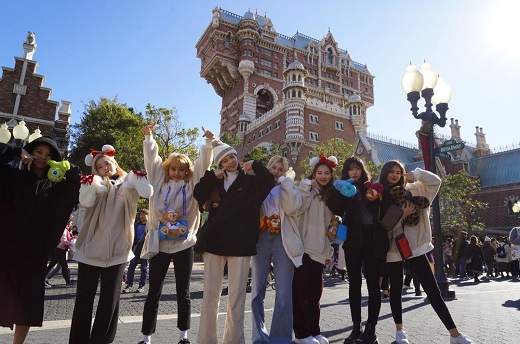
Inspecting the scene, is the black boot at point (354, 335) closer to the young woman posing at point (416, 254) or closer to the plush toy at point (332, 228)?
the young woman posing at point (416, 254)

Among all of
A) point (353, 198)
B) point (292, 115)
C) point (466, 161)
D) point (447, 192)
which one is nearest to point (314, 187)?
point (353, 198)

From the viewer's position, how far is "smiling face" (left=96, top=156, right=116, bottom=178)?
380 centimetres

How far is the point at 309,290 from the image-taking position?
391 centimetres

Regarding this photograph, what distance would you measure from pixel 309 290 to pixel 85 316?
88.3 inches

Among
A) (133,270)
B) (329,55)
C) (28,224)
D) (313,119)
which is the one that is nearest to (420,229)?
(28,224)

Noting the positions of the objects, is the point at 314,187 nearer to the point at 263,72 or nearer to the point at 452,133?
the point at 452,133

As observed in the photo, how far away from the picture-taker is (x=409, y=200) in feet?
13.8

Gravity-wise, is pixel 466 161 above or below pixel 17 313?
above

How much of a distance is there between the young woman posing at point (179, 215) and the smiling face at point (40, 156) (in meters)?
1.01

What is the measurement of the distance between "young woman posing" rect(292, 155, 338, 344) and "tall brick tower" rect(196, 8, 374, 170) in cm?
3743

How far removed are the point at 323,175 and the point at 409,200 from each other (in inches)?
41.6

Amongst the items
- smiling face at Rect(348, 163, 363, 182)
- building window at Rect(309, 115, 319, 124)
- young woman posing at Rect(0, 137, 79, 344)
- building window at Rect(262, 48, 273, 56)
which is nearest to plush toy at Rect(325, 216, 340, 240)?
smiling face at Rect(348, 163, 363, 182)

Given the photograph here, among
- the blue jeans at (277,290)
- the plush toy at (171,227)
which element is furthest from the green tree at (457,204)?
the plush toy at (171,227)

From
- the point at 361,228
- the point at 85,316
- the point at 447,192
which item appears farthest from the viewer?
the point at 447,192
